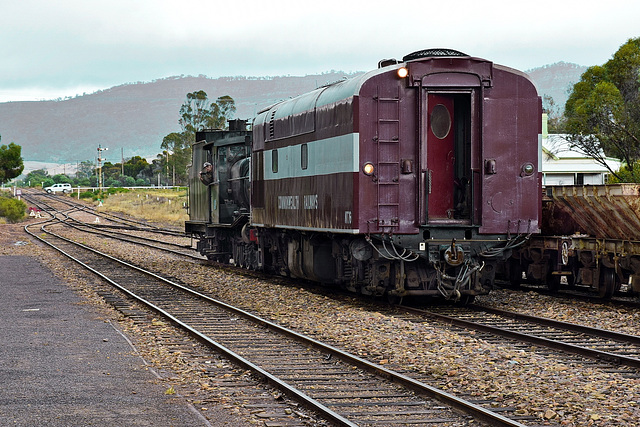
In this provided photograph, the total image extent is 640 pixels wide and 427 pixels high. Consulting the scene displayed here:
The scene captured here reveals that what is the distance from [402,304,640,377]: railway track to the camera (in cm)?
1066

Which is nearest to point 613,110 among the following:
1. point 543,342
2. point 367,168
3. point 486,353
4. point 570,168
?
point 570,168

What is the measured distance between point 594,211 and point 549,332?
14.9 feet

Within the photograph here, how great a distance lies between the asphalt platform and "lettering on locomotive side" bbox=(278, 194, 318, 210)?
15.0 feet

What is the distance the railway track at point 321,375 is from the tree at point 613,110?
89.8 ft

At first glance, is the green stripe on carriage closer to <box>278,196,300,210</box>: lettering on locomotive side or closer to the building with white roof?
<box>278,196,300,210</box>: lettering on locomotive side

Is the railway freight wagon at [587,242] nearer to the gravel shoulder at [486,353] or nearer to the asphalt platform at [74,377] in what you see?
the gravel shoulder at [486,353]

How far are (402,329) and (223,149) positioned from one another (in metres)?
14.1

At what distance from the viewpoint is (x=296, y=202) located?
18344 mm

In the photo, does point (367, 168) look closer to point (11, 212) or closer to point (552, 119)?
point (11, 212)

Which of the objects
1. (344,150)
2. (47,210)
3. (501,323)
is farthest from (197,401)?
(47,210)

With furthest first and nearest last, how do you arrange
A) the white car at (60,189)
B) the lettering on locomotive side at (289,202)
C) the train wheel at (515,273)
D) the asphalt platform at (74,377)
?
the white car at (60,189) → the train wheel at (515,273) → the lettering on locomotive side at (289,202) → the asphalt platform at (74,377)

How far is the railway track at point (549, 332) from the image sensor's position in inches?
420

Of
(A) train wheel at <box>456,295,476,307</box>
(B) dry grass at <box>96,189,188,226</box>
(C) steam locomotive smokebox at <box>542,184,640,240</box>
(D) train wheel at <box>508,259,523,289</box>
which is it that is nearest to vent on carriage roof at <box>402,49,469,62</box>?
(C) steam locomotive smokebox at <box>542,184,640,240</box>

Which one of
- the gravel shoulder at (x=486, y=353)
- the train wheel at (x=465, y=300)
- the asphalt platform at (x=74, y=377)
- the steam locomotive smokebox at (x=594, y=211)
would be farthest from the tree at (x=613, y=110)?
the asphalt platform at (x=74, y=377)
